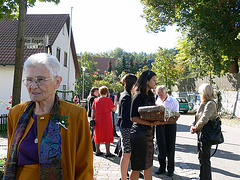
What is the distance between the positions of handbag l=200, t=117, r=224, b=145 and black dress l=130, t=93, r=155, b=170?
1.12m

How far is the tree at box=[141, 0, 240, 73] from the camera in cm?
2047

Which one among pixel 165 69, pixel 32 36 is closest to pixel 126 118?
pixel 32 36

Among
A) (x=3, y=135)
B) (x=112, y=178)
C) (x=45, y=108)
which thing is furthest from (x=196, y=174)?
(x=3, y=135)

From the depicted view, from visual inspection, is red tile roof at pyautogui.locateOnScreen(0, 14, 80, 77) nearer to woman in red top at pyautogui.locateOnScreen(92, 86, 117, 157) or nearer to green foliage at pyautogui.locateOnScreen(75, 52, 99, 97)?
woman in red top at pyautogui.locateOnScreen(92, 86, 117, 157)

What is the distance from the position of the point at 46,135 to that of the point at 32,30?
19759 millimetres

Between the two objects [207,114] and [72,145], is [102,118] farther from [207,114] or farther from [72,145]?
[72,145]

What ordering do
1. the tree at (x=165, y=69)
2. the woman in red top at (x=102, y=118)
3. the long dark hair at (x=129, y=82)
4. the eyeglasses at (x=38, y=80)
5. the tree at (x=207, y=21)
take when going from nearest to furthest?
1. the eyeglasses at (x=38, y=80)
2. the long dark hair at (x=129, y=82)
3. the woman in red top at (x=102, y=118)
4. the tree at (x=207, y=21)
5. the tree at (x=165, y=69)

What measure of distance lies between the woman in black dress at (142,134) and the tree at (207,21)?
18.3 m

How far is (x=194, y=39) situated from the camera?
21.2 m

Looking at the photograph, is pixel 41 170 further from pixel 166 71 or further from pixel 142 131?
pixel 166 71

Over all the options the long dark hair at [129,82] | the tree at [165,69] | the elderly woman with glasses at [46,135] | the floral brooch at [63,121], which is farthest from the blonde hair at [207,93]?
the tree at [165,69]

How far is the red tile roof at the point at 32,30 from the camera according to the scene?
16805mm

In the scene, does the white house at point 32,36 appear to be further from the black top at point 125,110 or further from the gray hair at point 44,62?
the gray hair at point 44,62

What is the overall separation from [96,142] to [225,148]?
4.57 m
